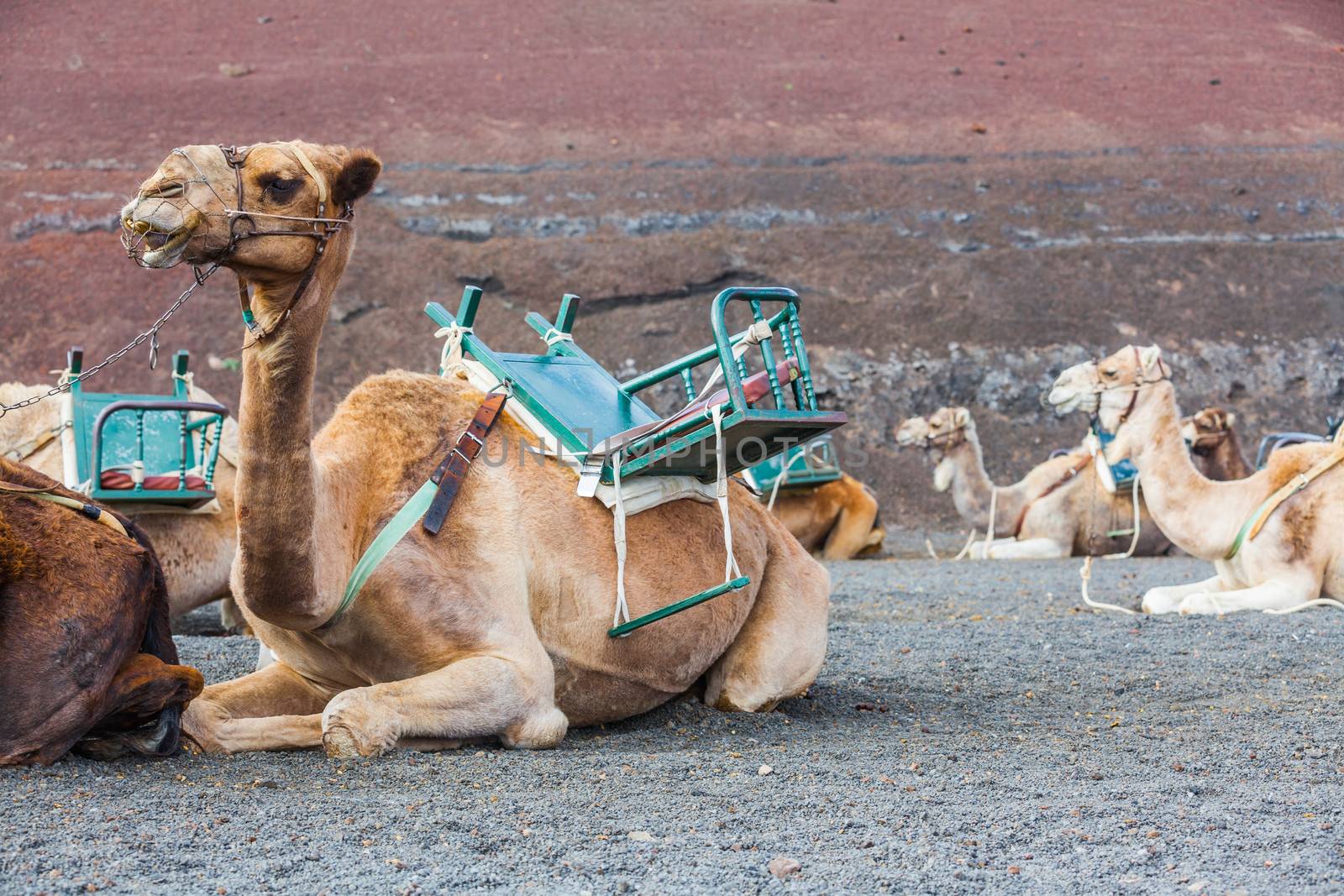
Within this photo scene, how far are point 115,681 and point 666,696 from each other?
211 centimetres

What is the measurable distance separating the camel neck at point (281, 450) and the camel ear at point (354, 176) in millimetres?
112

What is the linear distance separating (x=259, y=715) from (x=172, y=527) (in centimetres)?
369

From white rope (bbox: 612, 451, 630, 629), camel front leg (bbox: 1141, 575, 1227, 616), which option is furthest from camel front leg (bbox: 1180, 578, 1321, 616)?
white rope (bbox: 612, 451, 630, 629)

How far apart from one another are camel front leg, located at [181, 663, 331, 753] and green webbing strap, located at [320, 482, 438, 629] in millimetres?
363

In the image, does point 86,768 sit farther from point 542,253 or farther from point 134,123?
point 134,123

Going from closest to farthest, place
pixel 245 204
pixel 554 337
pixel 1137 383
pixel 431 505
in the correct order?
pixel 245 204
pixel 431 505
pixel 554 337
pixel 1137 383

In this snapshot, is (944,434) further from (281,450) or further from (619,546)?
(281,450)

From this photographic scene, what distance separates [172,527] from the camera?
7898 mm

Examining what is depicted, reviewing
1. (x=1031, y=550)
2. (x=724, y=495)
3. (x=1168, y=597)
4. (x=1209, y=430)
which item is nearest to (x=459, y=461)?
(x=724, y=495)

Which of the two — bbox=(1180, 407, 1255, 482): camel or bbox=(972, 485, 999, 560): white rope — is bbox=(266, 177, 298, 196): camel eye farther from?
bbox=(1180, 407, 1255, 482): camel

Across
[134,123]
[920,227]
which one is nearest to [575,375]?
[920,227]

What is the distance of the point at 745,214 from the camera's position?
2370 cm

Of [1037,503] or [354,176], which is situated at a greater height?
[354,176]

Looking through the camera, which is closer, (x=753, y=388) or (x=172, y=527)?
(x=753, y=388)
